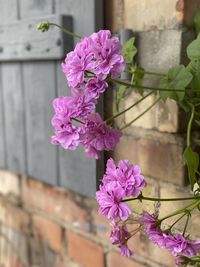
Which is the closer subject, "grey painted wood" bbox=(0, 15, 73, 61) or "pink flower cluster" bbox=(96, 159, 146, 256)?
"pink flower cluster" bbox=(96, 159, 146, 256)

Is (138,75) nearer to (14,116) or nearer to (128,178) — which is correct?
(128,178)

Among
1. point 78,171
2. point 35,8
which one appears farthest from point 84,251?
point 35,8

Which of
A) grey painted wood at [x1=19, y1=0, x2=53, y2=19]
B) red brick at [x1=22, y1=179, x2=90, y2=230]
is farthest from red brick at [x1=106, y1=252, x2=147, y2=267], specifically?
grey painted wood at [x1=19, y1=0, x2=53, y2=19]

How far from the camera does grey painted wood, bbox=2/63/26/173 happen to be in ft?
4.21

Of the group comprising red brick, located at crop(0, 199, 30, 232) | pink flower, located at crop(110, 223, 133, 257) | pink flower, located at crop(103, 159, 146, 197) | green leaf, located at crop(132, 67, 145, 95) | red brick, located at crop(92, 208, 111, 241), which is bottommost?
red brick, located at crop(0, 199, 30, 232)

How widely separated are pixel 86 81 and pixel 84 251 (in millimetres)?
663

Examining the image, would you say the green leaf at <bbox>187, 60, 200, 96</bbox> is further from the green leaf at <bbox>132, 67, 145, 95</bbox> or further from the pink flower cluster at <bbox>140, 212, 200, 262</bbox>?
the pink flower cluster at <bbox>140, 212, 200, 262</bbox>

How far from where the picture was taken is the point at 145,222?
71 cm

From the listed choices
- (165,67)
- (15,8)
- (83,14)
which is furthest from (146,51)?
(15,8)

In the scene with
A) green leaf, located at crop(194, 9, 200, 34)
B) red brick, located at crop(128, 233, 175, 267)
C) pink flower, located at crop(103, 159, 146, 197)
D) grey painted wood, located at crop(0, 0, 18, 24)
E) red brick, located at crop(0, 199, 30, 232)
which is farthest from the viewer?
red brick, located at crop(0, 199, 30, 232)

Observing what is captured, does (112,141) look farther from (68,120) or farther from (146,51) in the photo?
(146,51)

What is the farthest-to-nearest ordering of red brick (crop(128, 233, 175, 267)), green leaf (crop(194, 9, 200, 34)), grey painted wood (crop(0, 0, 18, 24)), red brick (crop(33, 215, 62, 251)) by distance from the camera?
red brick (crop(33, 215, 62, 251)) < grey painted wood (crop(0, 0, 18, 24)) < red brick (crop(128, 233, 175, 267)) < green leaf (crop(194, 9, 200, 34))

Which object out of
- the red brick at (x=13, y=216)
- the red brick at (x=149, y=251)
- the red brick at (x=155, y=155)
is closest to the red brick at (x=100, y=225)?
the red brick at (x=149, y=251)

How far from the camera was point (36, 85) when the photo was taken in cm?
121
